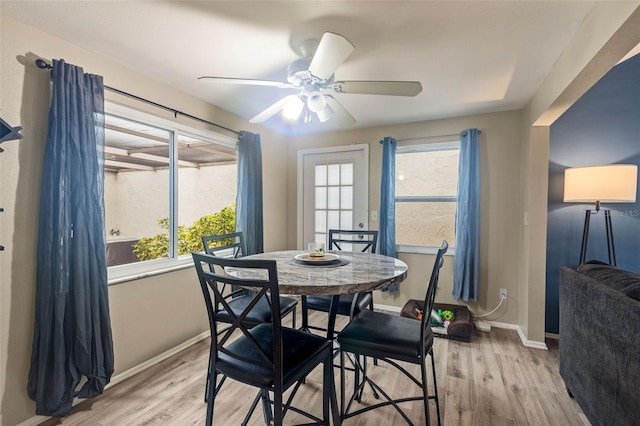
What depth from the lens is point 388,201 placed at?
3.28 m

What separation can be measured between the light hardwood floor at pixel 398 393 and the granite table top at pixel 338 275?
0.88m

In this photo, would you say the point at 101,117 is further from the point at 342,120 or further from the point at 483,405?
the point at 483,405

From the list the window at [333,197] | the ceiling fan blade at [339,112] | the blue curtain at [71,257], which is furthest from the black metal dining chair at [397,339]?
the window at [333,197]

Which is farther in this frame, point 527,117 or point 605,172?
point 527,117

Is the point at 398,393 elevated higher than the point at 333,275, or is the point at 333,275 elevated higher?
the point at 333,275

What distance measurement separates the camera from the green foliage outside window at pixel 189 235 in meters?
2.40

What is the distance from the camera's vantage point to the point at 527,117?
2686 mm

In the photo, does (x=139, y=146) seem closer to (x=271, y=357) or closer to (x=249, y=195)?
(x=249, y=195)

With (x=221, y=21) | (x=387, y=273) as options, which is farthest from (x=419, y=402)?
(x=221, y=21)

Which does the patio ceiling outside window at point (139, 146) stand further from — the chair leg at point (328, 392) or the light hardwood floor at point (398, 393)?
the chair leg at point (328, 392)

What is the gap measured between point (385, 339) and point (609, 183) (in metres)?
2.22

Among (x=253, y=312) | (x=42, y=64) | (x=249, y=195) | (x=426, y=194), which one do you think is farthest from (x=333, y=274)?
(x=426, y=194)

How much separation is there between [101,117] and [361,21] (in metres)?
1.70

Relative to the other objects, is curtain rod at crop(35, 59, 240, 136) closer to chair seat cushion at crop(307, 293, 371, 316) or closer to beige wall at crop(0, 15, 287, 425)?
beige wall at crop(0, 15, 287, 425)
